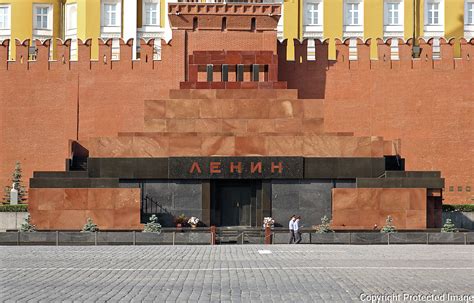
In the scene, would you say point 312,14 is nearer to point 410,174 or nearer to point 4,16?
point 4,16

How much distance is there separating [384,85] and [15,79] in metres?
15.4

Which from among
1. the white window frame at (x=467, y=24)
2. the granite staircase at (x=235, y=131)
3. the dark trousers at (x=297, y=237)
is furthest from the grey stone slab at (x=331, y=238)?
the white window frame at (x=467, y=24)

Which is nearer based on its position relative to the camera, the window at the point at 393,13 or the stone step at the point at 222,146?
the stone step at the point at 222,146

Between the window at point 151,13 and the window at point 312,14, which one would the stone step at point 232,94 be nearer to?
the window at point 312,14

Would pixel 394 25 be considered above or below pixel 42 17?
below

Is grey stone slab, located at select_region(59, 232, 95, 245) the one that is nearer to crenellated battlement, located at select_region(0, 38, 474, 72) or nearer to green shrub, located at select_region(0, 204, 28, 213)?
green shrub, located at select_region(0, 204, 28, 213)

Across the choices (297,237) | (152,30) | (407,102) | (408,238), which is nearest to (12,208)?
(297,237)

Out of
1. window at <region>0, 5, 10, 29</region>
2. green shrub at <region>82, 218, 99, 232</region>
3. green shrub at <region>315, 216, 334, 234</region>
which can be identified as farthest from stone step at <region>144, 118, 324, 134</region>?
window at <region>0, 5, 10, 29</region>

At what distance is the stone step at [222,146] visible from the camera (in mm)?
36688

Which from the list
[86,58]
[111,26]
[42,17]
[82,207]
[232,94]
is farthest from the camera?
[42,17]

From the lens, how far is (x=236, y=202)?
36812 mm

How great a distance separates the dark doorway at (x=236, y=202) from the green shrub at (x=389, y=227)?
4.54 m

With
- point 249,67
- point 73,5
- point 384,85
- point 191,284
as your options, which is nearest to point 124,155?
point 249,67

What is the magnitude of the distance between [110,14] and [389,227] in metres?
34.6
